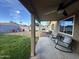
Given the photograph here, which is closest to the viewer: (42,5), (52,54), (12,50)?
(42,5)

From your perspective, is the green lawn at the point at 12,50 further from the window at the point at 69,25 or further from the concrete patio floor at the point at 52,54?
the window at the point at 69,25

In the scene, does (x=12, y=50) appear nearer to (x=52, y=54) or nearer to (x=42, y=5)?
(x=52, y=54)

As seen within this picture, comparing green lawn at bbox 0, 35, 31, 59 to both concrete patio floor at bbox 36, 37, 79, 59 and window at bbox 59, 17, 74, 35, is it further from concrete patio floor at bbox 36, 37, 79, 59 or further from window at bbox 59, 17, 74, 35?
window at bbox 59, 17, 74, 35

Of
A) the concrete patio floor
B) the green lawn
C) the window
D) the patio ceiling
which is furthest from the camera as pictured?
the window

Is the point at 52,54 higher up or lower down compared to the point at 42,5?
lower down

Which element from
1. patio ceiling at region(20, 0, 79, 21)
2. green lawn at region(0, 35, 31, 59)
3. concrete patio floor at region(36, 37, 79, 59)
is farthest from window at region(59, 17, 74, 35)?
green lawn at region(0, 35, 31, 59)

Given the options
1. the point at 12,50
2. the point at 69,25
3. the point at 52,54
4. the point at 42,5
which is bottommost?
the point at 12,50

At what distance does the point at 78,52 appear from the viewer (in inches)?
214

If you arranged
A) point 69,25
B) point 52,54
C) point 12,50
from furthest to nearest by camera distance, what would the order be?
point 69,25 < point 12,50 < point 52,54

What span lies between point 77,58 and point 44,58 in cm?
145

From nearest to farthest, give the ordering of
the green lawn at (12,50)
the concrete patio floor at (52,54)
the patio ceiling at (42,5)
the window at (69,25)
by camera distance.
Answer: the patio ceiling at (42,5), the concrete patio floor at (52,54), the green lawn at (12,50), the window at (69,25)

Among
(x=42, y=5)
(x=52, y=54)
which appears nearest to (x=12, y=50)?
(x=52, y=54)

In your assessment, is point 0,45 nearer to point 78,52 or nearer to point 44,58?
point 44,58

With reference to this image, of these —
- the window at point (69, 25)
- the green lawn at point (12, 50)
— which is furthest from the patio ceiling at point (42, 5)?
the green lawn at point (12, 50)
